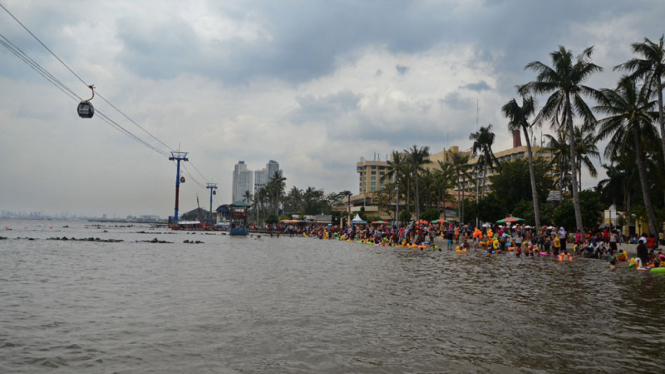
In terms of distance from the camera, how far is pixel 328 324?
31.7 ft

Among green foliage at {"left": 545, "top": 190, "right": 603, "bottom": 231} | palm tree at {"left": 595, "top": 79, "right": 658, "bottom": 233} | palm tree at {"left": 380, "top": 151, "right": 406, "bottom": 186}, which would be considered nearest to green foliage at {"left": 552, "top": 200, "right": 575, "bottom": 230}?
green foliage at {"left": 545, "top": 190, "right": 603, "bottom": 231}

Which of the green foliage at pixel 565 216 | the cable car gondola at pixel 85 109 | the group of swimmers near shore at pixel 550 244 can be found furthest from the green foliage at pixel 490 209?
the cable car gondola at pixel 85 109

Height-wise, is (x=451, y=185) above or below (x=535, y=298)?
above

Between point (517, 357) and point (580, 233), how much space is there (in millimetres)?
25899

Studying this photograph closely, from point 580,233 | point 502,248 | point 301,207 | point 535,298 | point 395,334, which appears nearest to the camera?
point 395,334

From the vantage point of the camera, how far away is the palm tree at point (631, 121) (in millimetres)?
30219

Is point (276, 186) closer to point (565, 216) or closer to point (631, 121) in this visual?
point (565, 216)

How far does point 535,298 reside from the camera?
43.1 ft

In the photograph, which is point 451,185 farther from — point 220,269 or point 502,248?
point 220,269

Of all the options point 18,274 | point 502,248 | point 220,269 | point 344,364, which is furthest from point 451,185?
point 344,364

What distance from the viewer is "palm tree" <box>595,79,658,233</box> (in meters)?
30.2

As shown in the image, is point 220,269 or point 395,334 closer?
point 395,334

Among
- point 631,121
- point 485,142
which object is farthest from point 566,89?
point 485,142

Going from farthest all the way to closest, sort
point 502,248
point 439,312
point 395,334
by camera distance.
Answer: point 502,248, point 439,312, point 395,334
